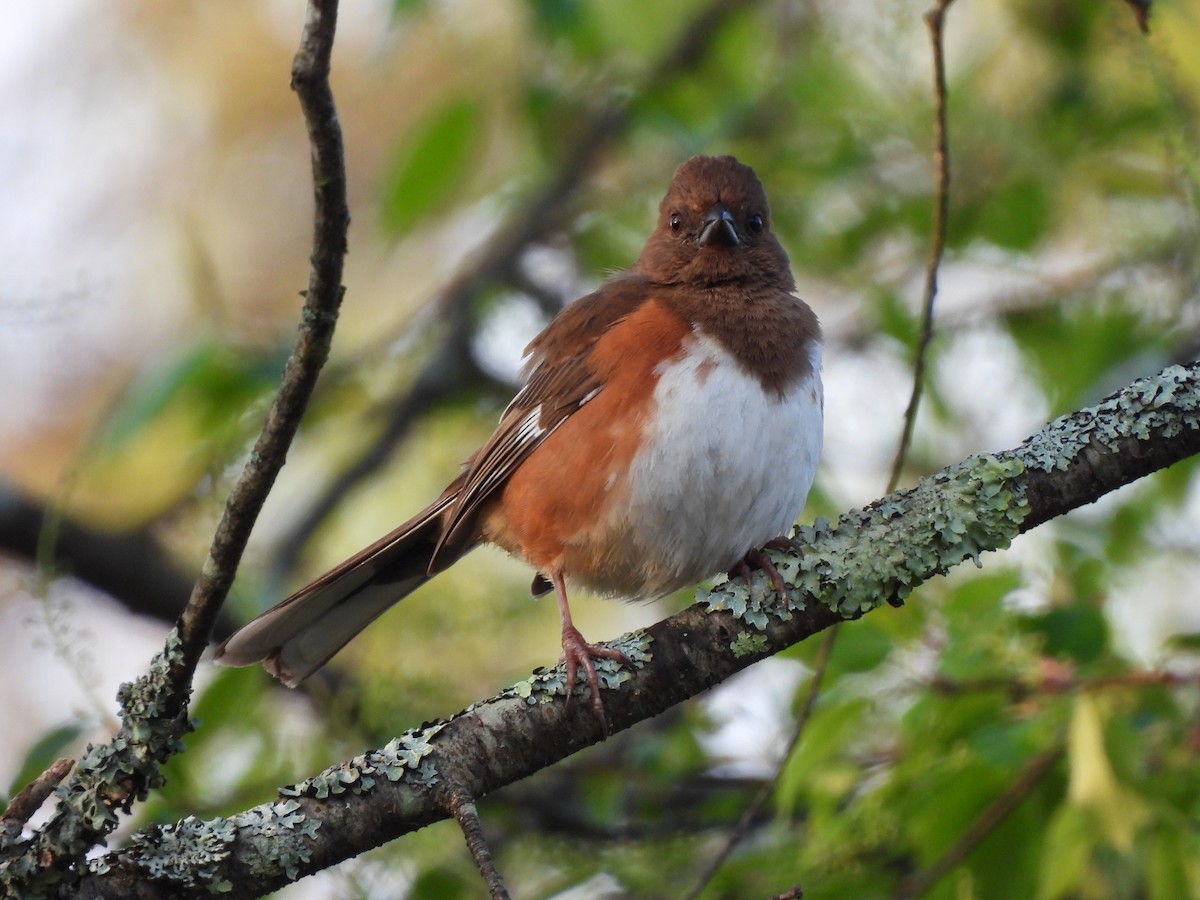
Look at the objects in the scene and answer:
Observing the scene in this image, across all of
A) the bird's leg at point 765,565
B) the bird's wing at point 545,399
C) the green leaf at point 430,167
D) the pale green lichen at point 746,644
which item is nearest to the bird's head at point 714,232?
the bird's wing at point 545,399

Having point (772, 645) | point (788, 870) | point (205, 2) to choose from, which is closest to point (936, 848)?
point (788, 870)

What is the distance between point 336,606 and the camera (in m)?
3.49

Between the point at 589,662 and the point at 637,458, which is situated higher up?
the point at 637,458

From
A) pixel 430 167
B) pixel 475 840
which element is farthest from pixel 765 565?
pixel 430 167

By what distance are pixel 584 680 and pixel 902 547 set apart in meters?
0.68

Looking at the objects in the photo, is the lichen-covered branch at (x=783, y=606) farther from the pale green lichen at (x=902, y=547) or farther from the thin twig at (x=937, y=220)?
the thin twig at (x=937, y=220)

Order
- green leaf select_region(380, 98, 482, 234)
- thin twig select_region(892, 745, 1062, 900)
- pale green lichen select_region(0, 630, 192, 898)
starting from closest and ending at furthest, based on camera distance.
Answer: pale green lichen select_region(0, 630, 192, 898) < thin twig select_region(892, 745, 1062, 900) < green leaf select_region(380, 98, 482, 234)

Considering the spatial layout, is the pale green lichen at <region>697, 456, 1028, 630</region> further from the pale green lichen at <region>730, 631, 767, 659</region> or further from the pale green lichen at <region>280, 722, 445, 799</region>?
the pale green lichen at <region>280, 722, 445, 799</region>

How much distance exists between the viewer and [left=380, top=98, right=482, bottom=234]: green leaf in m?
4.19

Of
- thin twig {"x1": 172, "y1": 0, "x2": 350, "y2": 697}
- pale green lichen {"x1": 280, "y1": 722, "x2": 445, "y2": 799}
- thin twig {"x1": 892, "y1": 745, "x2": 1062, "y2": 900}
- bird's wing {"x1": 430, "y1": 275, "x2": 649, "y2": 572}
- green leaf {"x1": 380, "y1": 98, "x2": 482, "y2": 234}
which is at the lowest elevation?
thin twig {"x1": 892, "y1": 745, "x2": 1062, "y2": 900}

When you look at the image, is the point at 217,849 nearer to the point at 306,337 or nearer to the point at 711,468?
the point at 306,337

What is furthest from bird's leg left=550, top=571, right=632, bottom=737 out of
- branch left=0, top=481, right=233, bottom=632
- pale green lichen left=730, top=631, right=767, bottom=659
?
branch left=0, top=481, right=233, bottom=632

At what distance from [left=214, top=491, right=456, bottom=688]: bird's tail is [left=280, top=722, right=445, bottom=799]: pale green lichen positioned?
91cm

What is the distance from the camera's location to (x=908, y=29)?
13.7 ft
